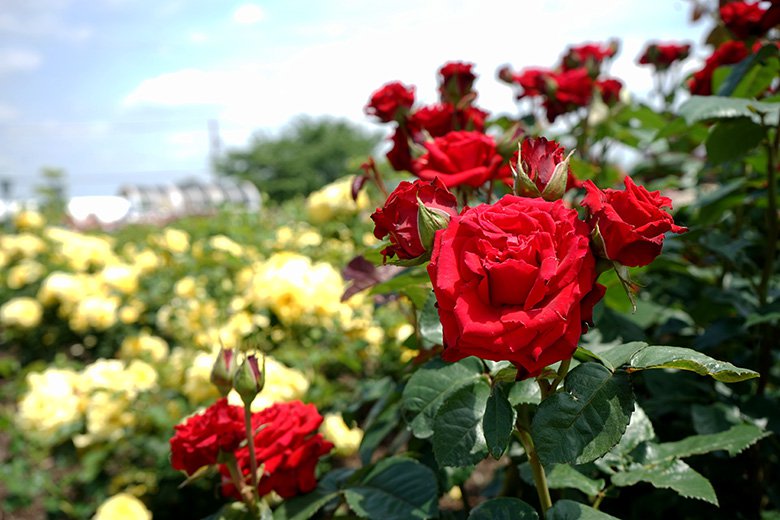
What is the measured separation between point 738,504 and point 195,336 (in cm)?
149

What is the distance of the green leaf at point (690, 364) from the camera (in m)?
0.47

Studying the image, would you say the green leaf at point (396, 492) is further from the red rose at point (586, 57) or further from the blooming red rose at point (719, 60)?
the red rose at point (586, 57)

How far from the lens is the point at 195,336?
2.00 meters

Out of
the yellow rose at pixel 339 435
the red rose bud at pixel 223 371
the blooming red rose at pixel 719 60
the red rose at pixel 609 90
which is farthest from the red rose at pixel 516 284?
the yellow rose at pixel 339 435

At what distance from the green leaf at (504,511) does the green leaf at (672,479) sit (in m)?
0.13

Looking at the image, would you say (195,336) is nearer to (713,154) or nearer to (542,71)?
(542,71)

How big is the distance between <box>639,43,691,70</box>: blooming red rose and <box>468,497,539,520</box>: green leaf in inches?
55.1

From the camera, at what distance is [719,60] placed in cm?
117

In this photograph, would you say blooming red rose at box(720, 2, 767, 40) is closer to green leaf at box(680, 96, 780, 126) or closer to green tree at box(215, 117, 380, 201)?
green leaf at box(680, 96, 780, 126)

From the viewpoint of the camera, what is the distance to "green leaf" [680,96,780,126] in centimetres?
85

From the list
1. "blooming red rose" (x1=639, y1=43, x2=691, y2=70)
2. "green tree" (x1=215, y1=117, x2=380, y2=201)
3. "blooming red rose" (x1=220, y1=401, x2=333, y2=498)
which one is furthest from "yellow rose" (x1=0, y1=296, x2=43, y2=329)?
"green tree" (x1=215, y1=117, x2=380, y2=201)

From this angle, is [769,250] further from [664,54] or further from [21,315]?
[21,315]

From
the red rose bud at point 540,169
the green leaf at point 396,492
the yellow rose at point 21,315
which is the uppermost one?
the red rose bud at point 540,169

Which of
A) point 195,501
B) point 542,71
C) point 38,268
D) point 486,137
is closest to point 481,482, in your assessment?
point 195,501
